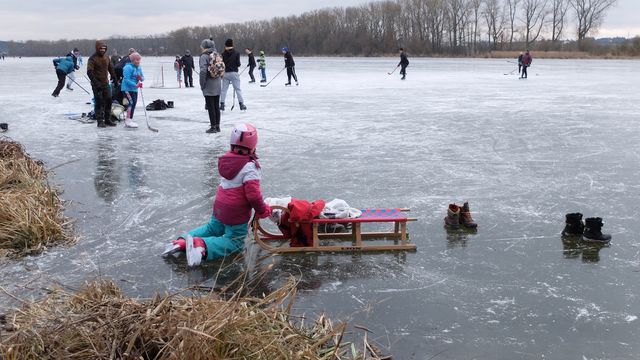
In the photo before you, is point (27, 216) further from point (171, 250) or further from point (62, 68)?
point (62, 68)

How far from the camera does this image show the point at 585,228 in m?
4.75

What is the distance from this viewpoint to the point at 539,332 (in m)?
3.29

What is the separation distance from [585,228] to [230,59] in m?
9.30

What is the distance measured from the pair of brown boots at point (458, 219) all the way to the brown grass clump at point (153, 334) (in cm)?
256

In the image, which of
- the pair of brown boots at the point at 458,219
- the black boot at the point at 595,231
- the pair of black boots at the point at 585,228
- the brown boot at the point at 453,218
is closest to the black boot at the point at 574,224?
the pair of black boots at the point at 585,228

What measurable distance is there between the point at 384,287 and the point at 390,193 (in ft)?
7.85

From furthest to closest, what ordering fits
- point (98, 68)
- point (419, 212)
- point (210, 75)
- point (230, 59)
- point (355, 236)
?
point (230, 59) < point (98, 68) < point (210, 75) < point (419, 212) < point (355, 236)

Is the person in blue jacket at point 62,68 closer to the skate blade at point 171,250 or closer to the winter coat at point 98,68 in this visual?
the winter coat at point 98,68

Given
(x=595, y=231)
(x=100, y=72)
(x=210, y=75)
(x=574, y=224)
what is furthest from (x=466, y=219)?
(x=100, y=72)

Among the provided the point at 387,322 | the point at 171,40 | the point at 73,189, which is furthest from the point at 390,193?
the point at 171,40


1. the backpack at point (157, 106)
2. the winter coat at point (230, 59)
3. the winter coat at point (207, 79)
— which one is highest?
the winter coat at point (230, 59)

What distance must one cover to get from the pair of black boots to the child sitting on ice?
243cm

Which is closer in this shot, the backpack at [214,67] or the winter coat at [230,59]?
the backpack at [214,67]

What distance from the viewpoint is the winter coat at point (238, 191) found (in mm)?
4332
